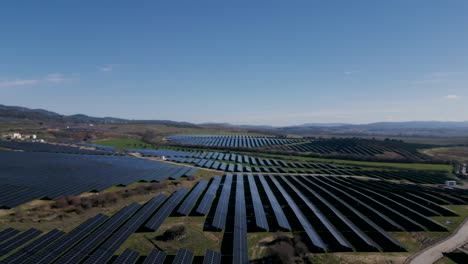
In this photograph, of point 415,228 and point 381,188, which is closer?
point 415,228

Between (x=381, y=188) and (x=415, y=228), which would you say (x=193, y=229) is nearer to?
(x=415, y=228)

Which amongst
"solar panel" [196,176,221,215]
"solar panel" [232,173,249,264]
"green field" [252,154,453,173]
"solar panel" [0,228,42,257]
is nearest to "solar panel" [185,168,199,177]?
"solar panel" [196,176,221,215]

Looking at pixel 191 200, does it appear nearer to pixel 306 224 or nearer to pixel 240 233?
pixel 240 233

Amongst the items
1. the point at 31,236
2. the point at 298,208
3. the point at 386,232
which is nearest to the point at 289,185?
the point at 298,208

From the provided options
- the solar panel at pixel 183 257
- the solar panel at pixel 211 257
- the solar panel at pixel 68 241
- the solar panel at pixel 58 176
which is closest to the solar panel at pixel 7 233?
the solar panel at pixel 68 241

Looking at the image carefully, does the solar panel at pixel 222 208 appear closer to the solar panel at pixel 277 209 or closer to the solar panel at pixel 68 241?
the solar panel at pixel 277 209

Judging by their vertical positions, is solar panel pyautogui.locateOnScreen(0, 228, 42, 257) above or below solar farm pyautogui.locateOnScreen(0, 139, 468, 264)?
above

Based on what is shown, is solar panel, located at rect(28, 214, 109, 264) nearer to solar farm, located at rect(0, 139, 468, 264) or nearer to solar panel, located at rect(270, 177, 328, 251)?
solar farm, located at rect(0, 139, 468, 264)
